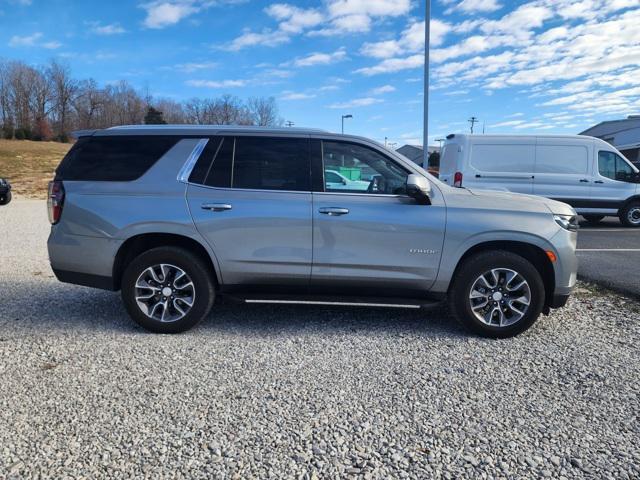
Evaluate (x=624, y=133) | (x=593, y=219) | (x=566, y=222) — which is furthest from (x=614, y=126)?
(x=566, y=222)

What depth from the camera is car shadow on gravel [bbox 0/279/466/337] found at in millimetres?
4203

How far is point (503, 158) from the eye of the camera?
11.8m

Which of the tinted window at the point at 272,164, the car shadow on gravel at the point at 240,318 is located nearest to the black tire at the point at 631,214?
the car shadow on gravel at the point at 240,318

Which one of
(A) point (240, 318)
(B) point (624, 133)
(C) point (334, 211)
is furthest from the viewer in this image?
(B) point (624, 133)

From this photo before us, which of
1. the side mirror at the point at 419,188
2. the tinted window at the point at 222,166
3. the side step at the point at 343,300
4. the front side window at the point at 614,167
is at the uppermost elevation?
the front side window at the point at 614,167

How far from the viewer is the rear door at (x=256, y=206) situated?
3922 mm

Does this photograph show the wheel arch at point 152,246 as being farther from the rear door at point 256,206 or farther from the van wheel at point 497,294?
the van wheel at point 497,294

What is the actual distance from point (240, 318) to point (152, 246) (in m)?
1.11

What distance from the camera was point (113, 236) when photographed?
13.0 feet

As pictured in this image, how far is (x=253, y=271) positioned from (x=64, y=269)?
174cm

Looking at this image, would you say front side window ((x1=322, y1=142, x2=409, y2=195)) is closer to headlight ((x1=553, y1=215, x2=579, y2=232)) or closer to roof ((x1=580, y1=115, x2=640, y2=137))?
headlight ((x1=553, y1=215, x2=579, y2=232))

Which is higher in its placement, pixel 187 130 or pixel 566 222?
pixel 187 130

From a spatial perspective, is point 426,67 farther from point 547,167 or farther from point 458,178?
point 547,167

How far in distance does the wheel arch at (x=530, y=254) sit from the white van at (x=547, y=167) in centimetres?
786
